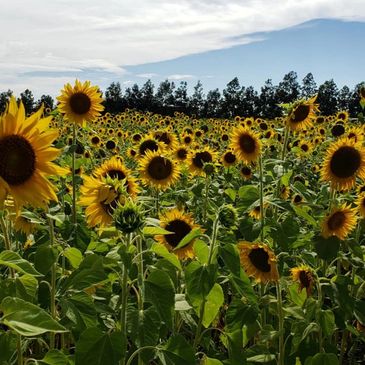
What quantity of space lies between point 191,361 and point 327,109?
42218 mm

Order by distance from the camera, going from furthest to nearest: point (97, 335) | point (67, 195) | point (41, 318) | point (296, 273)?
point (67, 195)
point (296, 273)
point (97, 335)
point (41, 318)

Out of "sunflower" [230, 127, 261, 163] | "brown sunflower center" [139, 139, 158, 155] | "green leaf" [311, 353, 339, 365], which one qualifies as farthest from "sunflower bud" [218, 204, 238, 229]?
"brown sunflower center" [139, 139, 158, 155]

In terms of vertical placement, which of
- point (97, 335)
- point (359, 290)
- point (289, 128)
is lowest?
point (359, 290)

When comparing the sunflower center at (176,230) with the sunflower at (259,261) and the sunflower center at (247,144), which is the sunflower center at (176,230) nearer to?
the sunflower at (259,261)

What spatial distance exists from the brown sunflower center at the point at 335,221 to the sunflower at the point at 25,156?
2.02 metres

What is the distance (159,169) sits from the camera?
4.52 m

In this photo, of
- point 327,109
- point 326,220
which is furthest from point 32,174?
point 327,109

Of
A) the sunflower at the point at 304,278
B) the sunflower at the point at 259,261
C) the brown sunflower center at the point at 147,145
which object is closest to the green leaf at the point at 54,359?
the sunflower at the point at 259,261

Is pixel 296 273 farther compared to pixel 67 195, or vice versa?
pixel 67 195

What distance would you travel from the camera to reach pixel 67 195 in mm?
4980

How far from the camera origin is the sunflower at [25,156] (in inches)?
73.8

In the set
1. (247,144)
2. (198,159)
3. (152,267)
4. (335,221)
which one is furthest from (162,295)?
(198,159)

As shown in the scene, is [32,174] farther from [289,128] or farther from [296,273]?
[289,128]

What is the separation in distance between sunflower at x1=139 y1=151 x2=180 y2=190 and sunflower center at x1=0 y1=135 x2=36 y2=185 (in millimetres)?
2494
